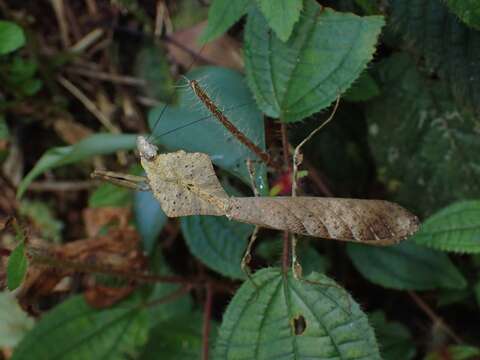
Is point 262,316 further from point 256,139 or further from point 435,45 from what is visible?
point 435,45

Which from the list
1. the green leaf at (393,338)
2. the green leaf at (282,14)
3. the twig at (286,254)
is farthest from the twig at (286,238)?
the green leaf at (393,338)

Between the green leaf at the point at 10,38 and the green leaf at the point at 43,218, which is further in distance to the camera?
the green leaf at the point at 43,218

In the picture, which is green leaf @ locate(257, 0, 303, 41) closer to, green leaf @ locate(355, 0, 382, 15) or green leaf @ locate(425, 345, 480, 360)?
green leaf @ locate(355, 0, 382, 15)

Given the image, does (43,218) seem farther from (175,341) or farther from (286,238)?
(286,238)

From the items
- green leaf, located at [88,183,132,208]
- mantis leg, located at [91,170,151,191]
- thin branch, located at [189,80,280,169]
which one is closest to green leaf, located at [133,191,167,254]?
green leaf, located at [88,183,132,208]

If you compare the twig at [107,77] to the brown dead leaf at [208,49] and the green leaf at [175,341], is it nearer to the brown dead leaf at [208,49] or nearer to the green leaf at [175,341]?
the brown dead leaf at [208,49]

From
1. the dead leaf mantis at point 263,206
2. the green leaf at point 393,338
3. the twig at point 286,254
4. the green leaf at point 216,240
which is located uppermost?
the dead leaf mantis at point 263,206

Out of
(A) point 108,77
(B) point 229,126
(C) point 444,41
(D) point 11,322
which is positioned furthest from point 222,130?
(D) point 11,322
